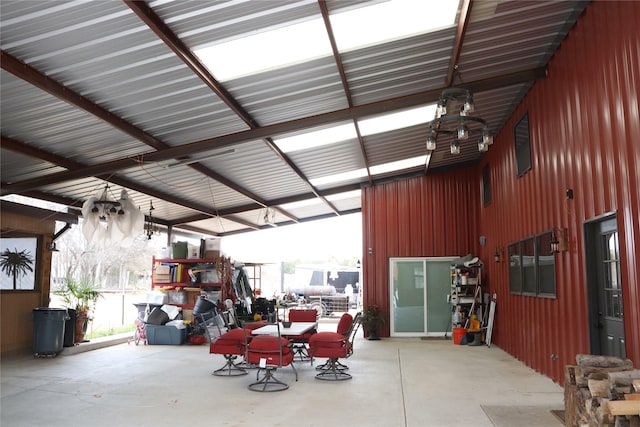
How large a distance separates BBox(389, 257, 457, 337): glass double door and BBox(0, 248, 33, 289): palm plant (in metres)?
8.10

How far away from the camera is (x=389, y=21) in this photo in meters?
5.55

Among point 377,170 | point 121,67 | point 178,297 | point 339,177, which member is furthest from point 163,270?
point 121,67

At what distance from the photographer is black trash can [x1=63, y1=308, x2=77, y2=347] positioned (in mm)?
9789

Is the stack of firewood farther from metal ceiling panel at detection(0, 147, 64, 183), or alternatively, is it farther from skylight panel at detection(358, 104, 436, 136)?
metal ceiling panel at detection(0, 147, 64, 183)

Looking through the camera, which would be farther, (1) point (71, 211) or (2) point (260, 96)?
(1) point (71, 211)

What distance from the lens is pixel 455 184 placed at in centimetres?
1285

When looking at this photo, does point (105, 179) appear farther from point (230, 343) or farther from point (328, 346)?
point (328, 346)

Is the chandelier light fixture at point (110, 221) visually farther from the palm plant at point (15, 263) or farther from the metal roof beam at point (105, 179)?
the palm plant at point (15, 263)

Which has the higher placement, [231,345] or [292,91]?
[292,91]

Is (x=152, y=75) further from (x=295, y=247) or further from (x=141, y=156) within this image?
(x=295, y=247)

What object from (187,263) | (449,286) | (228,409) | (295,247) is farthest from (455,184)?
(295,247)

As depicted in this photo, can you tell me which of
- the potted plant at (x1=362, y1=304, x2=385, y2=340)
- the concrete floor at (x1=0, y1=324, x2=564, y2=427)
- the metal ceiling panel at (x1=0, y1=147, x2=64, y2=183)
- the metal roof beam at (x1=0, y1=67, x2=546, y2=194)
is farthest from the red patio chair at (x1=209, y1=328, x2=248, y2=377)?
the potted plant at (x1=362, y1=304, x2=385, y2=340)

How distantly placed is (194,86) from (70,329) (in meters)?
6.33

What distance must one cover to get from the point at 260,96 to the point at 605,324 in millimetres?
4936
